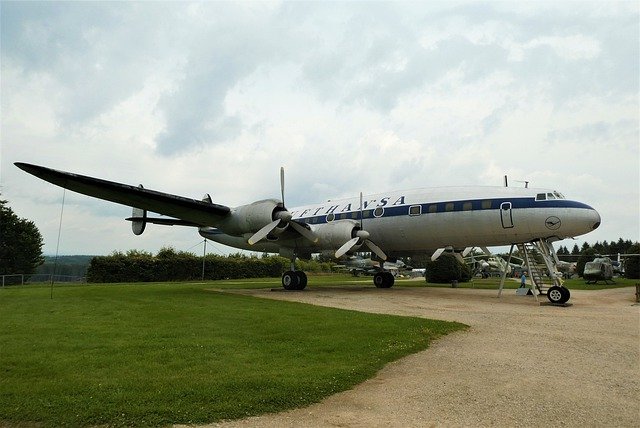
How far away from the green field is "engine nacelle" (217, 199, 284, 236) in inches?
308

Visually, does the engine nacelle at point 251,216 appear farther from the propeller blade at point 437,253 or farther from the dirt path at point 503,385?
the dirt path at point 503,385

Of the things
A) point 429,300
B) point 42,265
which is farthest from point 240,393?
point 42,265

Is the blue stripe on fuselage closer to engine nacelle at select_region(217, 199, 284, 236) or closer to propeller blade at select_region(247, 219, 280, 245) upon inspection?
engine nacelle at select_region(217, 199, 284, 236)

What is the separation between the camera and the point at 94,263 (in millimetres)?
36688

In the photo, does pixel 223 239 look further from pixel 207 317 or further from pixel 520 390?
pixel 520 390

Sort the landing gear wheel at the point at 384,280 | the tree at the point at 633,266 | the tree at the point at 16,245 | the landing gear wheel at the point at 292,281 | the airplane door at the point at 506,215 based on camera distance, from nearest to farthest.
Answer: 1. the airplane door at the point at 506,215
2. the landing gear wheel at the point at 292,281
3. the landing gear wheel at the point at 384,280
4. the tree at the point at 633,266
5. the tree at the point at 16,245

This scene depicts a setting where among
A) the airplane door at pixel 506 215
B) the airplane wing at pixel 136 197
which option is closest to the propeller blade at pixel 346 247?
the airplane wing at pixel 136 197

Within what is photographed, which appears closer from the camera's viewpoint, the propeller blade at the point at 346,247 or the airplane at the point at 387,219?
the airplane at the point at 387,219

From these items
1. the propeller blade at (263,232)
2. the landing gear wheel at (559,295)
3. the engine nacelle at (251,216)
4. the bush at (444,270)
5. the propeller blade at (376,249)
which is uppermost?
the engine nacelle at (251,216)

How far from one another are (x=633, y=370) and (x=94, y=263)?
37.7 meters

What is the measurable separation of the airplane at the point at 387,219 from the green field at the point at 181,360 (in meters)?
7.14

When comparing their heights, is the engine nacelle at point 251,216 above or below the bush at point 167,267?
above

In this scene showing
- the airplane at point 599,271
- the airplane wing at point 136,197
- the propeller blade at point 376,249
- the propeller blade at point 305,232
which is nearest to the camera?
the airplane wing at point 136,197

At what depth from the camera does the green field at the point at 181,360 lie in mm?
5133
